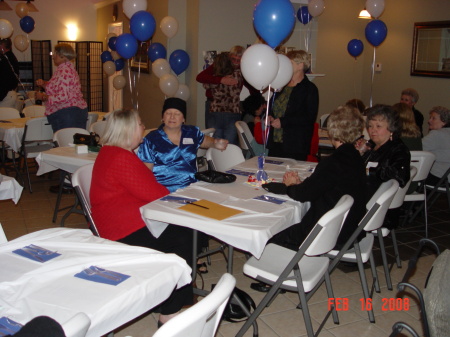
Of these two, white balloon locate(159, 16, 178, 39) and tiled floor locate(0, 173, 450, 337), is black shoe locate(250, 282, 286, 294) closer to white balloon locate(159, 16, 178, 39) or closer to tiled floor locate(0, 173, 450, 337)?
tiled floor locate(0, 173, 450, 337)

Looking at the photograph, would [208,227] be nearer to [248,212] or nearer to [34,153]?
[248,212]

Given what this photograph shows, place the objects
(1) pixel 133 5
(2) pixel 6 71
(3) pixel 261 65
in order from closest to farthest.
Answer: (3) pixel 261 65
(1) pixel 133 5
(2) pixel 6 71

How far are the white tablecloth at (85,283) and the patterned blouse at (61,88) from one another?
3820 mm

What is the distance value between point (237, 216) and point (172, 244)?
526 millimetres

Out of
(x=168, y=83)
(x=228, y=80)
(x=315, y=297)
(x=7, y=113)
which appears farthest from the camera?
(x=168, y=83)

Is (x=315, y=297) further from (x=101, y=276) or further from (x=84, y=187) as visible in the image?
(x=101, y=276)

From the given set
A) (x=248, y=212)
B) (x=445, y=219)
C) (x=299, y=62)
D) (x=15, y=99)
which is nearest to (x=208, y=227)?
(x=248, y=212)

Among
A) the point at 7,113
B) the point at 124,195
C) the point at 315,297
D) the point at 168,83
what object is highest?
the point at 168,83

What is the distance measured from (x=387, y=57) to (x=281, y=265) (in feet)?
22.4

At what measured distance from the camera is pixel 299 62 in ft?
14.0

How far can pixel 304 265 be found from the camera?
264cm

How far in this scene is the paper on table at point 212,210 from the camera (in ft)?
8.06

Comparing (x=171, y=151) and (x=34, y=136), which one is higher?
(x=171, y=151)

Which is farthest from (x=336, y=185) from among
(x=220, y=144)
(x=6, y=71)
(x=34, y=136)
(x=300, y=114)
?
(x=6, y=71)
